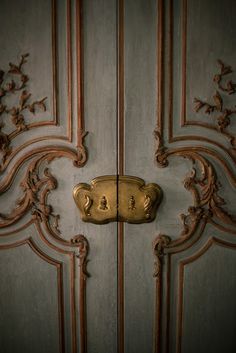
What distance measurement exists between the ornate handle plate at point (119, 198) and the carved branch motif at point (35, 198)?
83 millimetres

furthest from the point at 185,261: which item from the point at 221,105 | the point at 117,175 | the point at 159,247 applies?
the point at 221,105

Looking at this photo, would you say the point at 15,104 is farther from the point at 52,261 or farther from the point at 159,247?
the point at 159,247

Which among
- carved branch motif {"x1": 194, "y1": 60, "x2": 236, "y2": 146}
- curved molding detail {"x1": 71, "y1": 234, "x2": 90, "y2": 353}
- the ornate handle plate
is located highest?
carved branch motif {"x1": 194, "y1": 60, "x2": 236, "y2": 146}

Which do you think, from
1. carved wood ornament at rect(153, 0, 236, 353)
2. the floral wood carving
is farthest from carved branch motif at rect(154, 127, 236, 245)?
the floral wood carving

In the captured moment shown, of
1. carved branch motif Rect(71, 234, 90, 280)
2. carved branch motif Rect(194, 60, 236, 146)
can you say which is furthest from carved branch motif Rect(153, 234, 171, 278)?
carved branch motif Rect(194, 60, 236, 146)

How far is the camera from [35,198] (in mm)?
957

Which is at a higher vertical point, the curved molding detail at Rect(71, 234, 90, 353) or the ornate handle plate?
the ornate handle plate

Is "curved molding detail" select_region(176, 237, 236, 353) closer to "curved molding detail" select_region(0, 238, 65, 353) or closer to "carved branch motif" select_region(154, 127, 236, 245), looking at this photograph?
"carved branch motif" select_region(154, 127, 236, 245)

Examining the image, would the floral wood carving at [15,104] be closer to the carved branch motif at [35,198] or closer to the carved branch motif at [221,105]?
the carved branch motif at [35,198]

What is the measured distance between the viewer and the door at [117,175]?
89cm

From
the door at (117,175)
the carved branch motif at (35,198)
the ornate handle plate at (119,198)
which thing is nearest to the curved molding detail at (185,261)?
the door at (117,175)

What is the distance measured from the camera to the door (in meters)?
0.89

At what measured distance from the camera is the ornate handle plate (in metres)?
0.93

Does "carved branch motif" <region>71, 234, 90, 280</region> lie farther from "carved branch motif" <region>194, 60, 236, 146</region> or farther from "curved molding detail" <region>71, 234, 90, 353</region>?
"carved branch motif" <region>194, 60, 236, 146</region>
